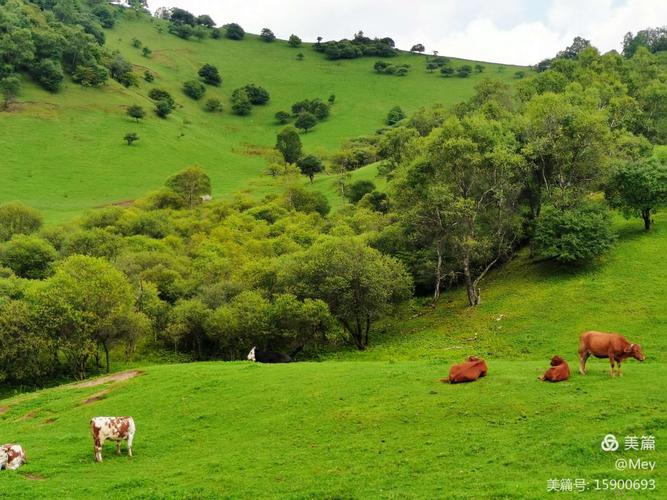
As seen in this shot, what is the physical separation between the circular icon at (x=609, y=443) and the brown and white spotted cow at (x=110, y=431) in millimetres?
15570

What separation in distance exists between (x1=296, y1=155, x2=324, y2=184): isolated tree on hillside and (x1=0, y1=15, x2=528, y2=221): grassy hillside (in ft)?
25.7

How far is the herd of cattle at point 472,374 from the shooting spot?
1936 cm

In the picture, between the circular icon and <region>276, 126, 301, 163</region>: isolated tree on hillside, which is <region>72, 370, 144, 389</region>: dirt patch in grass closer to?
the circular icon

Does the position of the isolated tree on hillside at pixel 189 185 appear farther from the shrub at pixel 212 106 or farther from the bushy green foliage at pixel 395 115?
the bushy green foliage at pixel 395 115

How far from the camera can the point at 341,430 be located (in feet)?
65.7

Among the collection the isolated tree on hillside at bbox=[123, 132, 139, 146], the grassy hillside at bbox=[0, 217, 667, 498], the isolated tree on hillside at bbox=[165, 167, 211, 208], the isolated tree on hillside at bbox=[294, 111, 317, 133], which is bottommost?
the grassy hillside at bbox=[0, 217, 667, 498]

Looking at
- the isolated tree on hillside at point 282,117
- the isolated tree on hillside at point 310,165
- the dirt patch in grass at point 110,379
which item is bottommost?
the dirt patch in grass at point 110,379

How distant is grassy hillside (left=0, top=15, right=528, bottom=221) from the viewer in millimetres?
109125

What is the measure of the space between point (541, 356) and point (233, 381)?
1913cm

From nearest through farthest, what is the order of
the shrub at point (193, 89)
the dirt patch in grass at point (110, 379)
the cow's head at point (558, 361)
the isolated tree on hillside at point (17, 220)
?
the cow's head at point (558, 361) → the dirt patch in grass at point (110, 379) → the isolated tree on hillside at point (17, 220) → the shrub at point (193, 89)

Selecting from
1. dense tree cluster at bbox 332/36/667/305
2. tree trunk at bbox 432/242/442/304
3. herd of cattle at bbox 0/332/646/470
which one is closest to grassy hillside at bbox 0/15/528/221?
dense tree cluster at bbox 332/36/667/305

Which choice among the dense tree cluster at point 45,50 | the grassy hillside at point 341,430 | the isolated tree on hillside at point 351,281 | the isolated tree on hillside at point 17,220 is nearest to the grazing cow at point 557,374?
the grassy hillside at point 341,430

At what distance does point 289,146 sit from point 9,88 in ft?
213

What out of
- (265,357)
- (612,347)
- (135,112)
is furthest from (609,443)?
(135,112)
